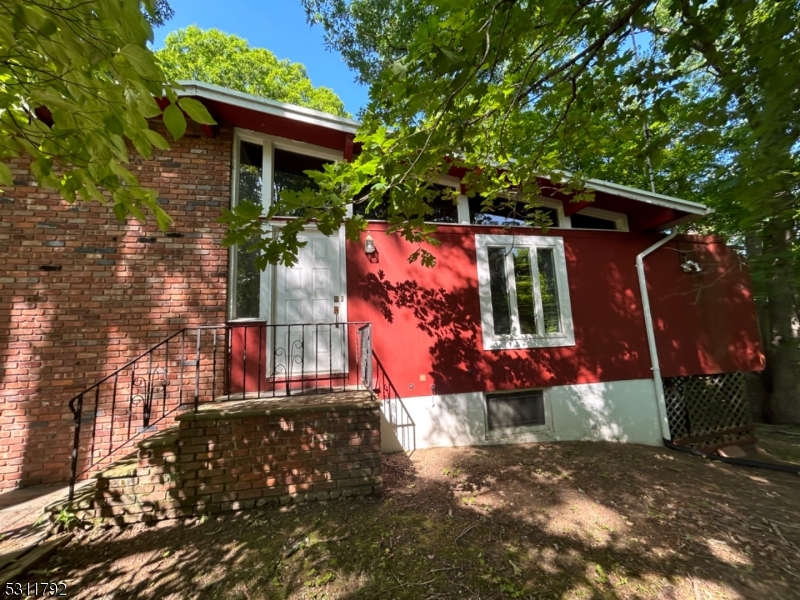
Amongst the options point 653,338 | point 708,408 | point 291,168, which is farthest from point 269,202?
point 708,408

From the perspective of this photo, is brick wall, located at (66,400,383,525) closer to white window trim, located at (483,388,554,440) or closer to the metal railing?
the metal railing

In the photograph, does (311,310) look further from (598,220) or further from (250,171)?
(598,220)

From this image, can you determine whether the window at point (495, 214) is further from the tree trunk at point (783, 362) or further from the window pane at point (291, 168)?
the tree trunk at point (783, 362)

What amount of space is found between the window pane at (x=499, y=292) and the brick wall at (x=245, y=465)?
281cm

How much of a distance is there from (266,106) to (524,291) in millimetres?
4639

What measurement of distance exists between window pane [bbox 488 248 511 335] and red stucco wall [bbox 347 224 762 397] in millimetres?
338

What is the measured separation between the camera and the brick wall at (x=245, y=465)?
3.07m

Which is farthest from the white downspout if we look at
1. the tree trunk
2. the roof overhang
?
the tree trunk

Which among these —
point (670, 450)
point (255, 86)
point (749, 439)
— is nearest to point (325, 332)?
point (670, 450)

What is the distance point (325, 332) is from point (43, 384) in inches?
126

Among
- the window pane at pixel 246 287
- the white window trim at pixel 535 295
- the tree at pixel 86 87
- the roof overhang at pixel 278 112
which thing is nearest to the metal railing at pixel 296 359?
the window pane at pixel 246 287

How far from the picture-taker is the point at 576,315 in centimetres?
571

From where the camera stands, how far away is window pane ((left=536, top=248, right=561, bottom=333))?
568 cm

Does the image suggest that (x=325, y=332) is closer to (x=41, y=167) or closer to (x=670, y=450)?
(x=41, y=167)
